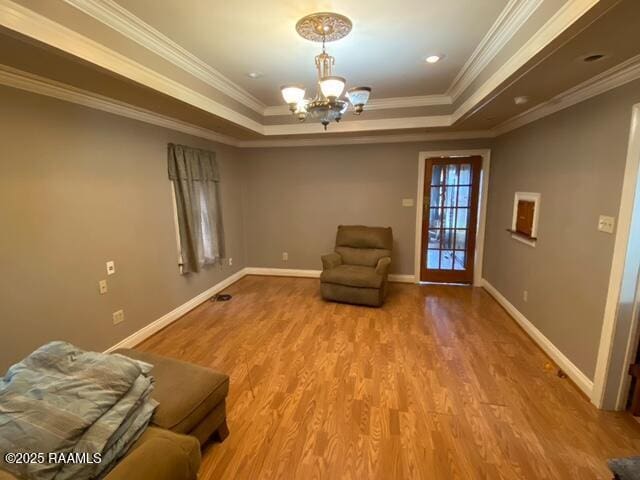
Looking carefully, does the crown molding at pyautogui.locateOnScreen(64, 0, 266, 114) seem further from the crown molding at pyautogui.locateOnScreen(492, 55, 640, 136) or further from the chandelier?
the crown molding at pyautogui.locateOnScreen(492, 55, 640, 136)

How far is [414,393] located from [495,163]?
11.3 ft

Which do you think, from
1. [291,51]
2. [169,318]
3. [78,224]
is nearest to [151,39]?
[291,51]

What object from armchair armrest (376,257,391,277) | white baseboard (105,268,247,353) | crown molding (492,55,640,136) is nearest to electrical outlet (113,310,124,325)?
white baseboard (105,268,247,353)

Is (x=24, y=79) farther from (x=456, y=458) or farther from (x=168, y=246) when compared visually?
(x=456, y=458)

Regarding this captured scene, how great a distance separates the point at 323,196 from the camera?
496 centimetres

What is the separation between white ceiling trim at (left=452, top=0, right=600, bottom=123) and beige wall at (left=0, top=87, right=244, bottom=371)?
126 inches

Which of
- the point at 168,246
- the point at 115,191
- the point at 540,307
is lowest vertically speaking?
the point at 540,307

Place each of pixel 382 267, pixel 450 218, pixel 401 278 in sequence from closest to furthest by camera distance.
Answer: pixel 382 267
pixel 450 218
pixel 401 278

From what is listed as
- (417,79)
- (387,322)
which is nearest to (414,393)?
(387,322)

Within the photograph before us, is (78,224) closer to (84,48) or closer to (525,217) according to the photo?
(84,48)

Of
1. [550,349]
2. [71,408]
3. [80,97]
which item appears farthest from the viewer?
[550,349]

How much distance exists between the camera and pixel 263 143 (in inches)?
195

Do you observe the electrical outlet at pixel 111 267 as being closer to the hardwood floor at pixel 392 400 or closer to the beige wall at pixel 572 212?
the hardwood floor at pixel 392 400

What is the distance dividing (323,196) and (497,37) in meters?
3.15
